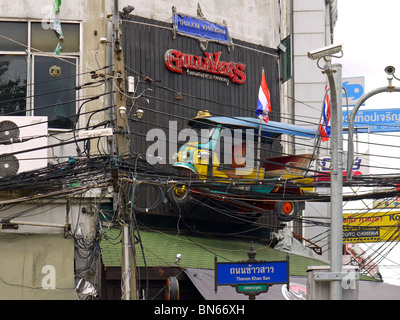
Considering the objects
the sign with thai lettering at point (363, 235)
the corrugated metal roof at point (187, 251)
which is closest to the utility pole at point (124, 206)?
the corrugated metal roof at point (187, 251)

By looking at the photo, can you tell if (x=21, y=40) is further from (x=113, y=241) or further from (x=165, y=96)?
(x=113, y=241)

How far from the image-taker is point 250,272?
14.3 meters

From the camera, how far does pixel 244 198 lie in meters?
19.4

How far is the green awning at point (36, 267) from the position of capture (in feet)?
57.2

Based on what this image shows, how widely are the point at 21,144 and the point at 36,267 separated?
9.91 ft

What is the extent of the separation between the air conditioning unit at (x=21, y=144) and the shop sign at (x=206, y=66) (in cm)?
409

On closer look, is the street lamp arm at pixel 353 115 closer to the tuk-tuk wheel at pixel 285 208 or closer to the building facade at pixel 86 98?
the building facade at pixel 86 98

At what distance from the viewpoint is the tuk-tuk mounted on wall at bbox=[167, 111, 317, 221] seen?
1906cm

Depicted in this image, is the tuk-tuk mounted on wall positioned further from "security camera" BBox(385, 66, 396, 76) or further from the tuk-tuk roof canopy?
"security camera" BBox(385, 66, 396, 76)

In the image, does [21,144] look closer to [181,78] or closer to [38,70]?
[38,70]

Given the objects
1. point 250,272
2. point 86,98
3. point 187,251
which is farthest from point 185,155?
point 250,272

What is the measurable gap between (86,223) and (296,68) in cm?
1632

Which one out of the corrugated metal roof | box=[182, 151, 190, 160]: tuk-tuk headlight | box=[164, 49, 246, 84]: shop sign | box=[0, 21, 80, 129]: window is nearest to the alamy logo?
the corrugated metal roof

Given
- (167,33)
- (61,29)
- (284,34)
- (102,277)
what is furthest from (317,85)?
(102,277)
